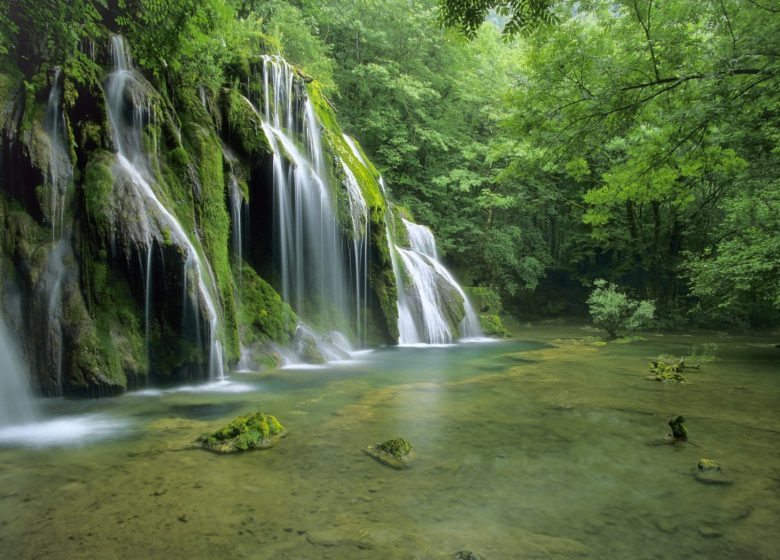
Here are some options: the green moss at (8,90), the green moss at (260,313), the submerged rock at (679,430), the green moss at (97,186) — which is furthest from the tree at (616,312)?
the green moss at (8,90)

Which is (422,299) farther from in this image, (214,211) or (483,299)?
(214,211)

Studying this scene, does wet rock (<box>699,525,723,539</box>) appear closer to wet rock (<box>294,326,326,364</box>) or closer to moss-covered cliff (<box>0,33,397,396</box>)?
moss-covered cliff (<box>0,33,397,396</box>)

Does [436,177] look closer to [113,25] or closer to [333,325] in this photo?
[333,325]

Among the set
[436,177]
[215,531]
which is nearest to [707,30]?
[215,531]

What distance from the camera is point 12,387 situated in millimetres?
5449

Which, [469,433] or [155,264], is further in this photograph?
[155,264]

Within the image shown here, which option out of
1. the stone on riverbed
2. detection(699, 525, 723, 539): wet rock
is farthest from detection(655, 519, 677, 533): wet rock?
the stone on riverbed

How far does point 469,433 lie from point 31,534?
3517 mm

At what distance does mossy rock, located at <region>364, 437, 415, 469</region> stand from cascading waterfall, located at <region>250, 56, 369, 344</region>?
750 cm

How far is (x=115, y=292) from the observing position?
6.80m

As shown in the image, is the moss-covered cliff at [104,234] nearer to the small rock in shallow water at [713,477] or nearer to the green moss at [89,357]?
the green moss at [89,357]

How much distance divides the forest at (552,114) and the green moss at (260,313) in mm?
4141

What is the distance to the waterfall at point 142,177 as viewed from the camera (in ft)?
23.0

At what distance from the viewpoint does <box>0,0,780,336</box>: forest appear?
553 cm
